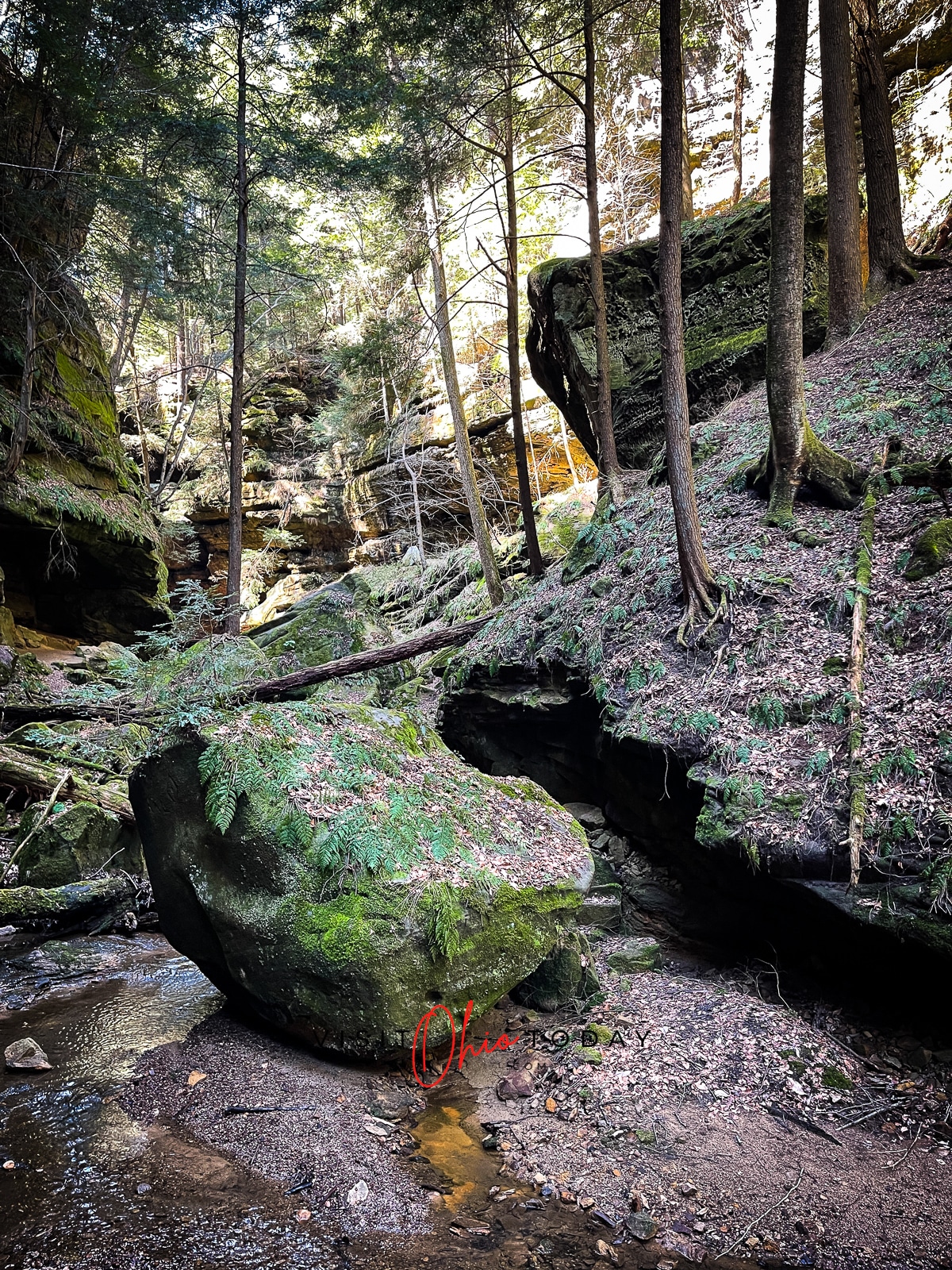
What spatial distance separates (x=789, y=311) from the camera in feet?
24.2

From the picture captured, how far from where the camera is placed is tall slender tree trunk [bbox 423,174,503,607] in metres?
13.0

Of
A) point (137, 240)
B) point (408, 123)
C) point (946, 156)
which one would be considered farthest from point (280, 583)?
point (946, 156)

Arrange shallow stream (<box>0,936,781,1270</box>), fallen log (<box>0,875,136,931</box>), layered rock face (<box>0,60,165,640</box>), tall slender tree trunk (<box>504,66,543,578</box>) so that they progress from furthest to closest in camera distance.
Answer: layered rock face (<box>0,60,165,640</box>), tall slender tree trunk (<box>504,66,543,578</box>), fallen log (<box>0,875,136,931</box>), shallow stream (<box>0,936,781,1270</box>)

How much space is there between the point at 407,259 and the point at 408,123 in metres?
3.61

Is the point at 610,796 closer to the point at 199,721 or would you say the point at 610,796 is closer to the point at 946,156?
the point at 199,721

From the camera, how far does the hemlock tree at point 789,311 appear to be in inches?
278

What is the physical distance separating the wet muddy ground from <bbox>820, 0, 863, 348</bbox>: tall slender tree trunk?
1070 centimetres

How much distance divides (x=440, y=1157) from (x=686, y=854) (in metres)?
3.52

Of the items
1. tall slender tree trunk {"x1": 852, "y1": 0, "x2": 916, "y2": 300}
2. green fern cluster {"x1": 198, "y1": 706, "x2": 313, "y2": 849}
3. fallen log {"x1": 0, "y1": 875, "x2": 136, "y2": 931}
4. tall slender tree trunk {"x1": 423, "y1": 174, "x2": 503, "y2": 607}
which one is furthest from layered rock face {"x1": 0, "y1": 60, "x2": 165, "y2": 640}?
tall slender tree trunk {"x1": 852, "y1": 0, "x2": 916, "y2": 300}

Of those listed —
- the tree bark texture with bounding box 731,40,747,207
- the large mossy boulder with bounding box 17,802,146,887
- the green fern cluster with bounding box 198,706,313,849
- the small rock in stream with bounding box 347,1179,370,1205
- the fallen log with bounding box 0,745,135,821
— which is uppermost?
the tree bark texture with bounding box 731,40,747,207

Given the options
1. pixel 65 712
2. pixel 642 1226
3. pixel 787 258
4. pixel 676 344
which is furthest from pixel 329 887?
pixel 787 258

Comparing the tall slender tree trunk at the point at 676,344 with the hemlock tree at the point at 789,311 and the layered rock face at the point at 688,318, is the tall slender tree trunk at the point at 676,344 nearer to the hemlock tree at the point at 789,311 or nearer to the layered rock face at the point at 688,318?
the hemlock tree at the point at 789,311

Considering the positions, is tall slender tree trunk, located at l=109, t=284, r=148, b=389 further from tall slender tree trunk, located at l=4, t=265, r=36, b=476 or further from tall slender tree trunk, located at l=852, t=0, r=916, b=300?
tall slender tree trunk, located at l=852, t=0, r=916, b=300

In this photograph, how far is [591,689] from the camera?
24.6ft
